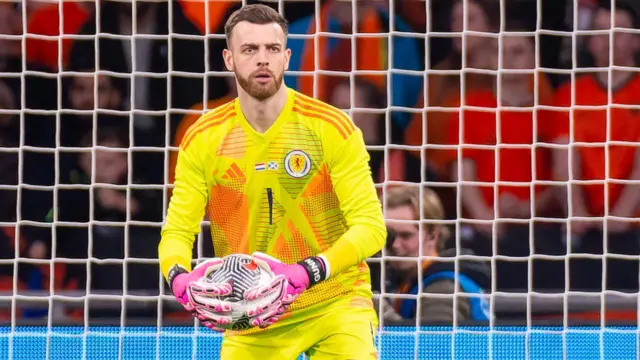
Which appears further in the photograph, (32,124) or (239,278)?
(32,124)

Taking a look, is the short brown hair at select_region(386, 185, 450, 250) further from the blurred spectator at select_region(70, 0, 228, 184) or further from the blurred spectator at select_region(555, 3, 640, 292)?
the blurred spectator at select_region(70, 0, 228, 184)

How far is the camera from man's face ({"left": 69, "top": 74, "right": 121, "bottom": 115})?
21.5 feet

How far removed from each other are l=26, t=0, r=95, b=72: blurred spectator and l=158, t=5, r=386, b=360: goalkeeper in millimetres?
2726

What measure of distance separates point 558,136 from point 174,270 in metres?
3.26

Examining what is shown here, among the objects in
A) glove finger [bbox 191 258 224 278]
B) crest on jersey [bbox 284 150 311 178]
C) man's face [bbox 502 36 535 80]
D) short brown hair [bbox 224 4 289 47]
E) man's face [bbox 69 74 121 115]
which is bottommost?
glove finger [bbox 191 258 224 278]

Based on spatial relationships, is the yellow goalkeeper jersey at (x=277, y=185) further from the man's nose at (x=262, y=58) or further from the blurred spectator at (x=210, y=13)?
the blurred spectator at (x=210, y=13)

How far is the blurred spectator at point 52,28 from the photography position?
651 centimetres

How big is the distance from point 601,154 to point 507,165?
18.3 inches

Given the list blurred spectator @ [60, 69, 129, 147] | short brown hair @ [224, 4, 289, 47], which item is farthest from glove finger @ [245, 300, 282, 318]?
blurred spectator @ [60, 69, 129, 147]

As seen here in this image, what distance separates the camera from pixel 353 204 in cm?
379

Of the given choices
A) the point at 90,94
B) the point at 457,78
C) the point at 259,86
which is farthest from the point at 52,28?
the point at 259,86

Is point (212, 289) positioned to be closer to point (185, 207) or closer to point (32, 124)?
point (185, 207)

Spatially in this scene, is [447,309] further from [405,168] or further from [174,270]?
[174,270]

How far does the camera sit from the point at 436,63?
21.6 ft
